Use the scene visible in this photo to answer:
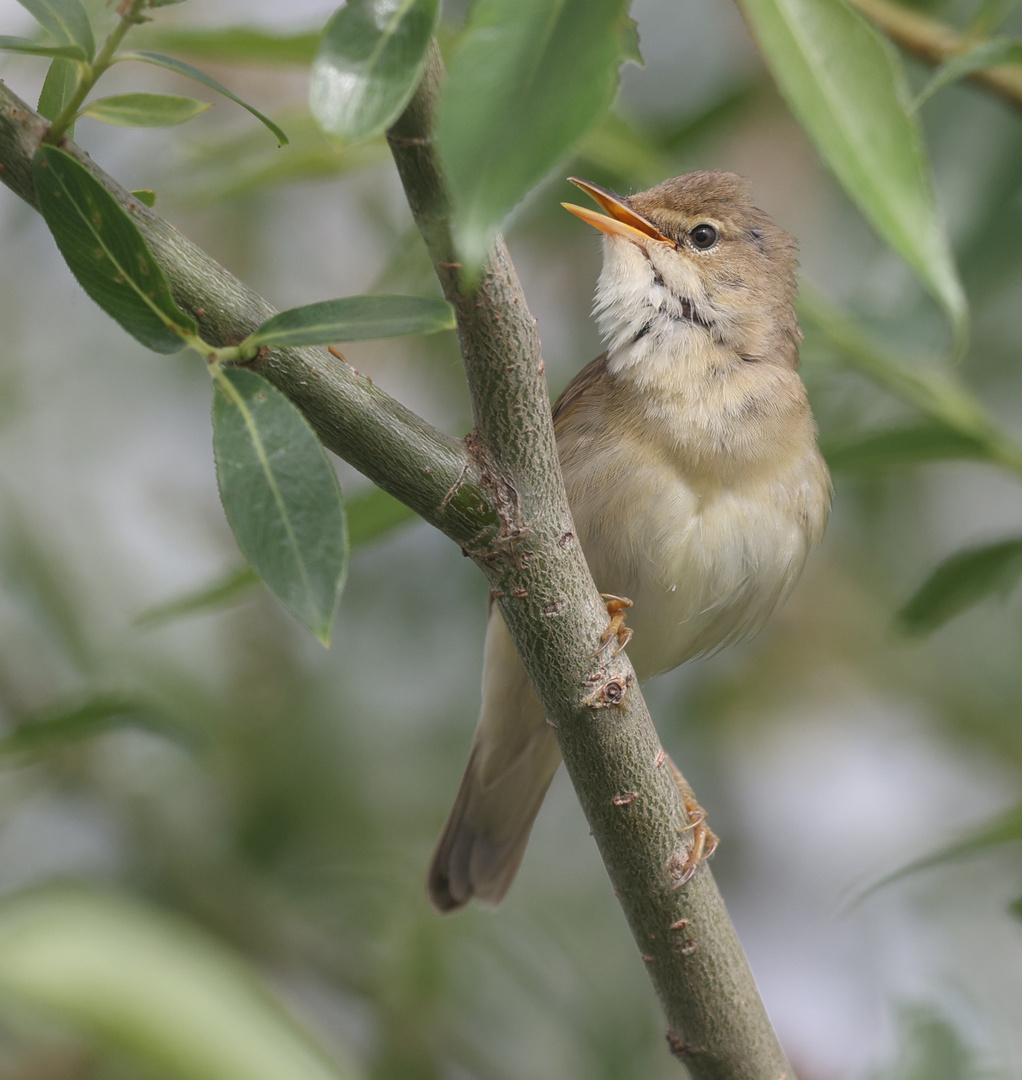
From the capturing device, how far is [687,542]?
2787 mm

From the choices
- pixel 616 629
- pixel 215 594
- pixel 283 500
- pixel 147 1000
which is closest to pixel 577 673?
pixel 616 629

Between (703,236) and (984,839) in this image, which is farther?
(703,236)

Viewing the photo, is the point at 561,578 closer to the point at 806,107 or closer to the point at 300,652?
the point at 806,107

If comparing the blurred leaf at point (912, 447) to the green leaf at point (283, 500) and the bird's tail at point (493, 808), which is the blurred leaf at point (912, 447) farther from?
the green leaf at point (283, 500)

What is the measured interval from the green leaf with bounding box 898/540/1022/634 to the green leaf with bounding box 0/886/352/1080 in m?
1.81

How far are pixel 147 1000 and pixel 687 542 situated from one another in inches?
76.6

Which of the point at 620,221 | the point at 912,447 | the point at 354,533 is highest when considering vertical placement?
the point at 620,221

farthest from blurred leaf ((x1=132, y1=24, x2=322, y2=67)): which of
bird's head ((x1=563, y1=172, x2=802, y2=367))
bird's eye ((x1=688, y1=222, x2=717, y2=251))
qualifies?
bird's eye ((x1=688, y1=222, x2=717, y2=251))

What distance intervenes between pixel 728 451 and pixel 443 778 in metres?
1.73

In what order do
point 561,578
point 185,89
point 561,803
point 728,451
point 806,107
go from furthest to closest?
point 561,803 → point 185,89 → point 728,451 → point 561,578 → point 806,107

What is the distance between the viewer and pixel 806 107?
1.09 meters

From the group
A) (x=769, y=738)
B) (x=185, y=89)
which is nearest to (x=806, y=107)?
(x=185, y=89)

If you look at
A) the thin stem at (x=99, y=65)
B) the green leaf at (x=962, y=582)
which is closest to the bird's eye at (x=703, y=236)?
the green leaf at (x=962, y=582)

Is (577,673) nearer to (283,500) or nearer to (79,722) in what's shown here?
(283,500)
